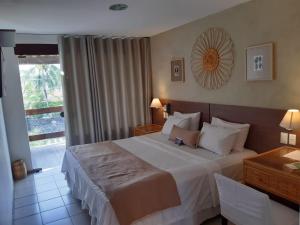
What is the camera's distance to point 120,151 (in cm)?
329

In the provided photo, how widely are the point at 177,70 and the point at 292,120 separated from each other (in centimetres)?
223

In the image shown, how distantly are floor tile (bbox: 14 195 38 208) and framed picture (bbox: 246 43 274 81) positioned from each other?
10.6 ft

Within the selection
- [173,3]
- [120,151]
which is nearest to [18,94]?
[120,151]

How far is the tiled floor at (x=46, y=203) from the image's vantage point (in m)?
2.91

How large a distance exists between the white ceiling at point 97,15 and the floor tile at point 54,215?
7.80 ft

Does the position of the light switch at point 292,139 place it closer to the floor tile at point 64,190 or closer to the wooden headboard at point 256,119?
the wooden headboard at point 256,119

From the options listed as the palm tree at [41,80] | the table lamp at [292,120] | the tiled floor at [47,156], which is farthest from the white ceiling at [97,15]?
the tiled floor at [47,156]

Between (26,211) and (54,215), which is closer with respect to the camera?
(54,215)

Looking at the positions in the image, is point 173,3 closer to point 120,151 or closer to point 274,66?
point 274,66

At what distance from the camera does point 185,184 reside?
7.98 ft

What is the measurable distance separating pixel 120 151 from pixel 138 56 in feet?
7.57

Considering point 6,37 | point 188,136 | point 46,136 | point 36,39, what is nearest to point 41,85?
point 36,39

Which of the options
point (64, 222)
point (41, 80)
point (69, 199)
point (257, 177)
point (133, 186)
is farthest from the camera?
A: point (41, 80)

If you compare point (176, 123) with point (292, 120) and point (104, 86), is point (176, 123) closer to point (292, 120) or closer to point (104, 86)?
point (104, 86)
